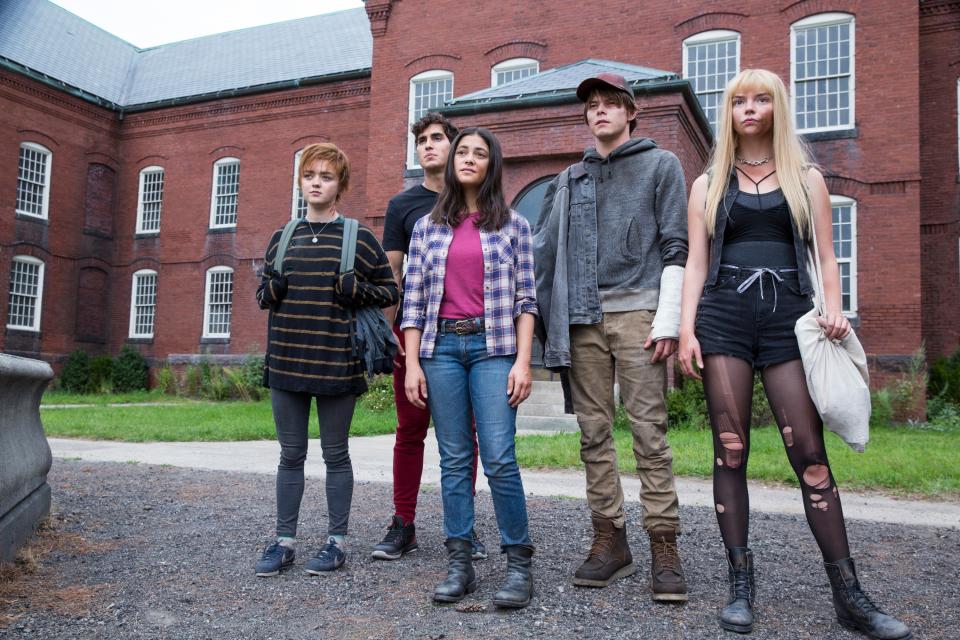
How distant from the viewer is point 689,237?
3.33 m

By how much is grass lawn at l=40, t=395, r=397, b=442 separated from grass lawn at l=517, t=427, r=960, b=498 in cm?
350

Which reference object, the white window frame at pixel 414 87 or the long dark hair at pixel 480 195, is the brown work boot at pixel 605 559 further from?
the white window frame at pixel 414 87

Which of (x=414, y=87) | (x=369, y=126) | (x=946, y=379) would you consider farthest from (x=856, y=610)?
(x=369, y=126)

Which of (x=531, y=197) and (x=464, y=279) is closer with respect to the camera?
(x=464, y=279)

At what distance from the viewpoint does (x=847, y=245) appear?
15555 millimetres

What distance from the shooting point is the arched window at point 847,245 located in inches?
603

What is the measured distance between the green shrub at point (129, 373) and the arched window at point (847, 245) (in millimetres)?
18718

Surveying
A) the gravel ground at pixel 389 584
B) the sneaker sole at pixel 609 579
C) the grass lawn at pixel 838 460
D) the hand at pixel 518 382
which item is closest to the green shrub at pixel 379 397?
the grass lawn at pixel 838 460

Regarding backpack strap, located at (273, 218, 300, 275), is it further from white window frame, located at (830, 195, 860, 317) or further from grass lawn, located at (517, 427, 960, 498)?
white window frame, located at (830, 195, 860, 317)

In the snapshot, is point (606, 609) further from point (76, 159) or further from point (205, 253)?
point (76, 159)

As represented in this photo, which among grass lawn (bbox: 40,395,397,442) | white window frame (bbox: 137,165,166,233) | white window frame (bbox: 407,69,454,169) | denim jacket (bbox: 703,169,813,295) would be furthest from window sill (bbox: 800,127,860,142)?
white window frame (bbox: 137,165,166,233)

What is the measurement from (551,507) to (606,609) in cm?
220

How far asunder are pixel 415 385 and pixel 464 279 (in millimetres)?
523

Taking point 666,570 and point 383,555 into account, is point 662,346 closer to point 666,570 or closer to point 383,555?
point 666,570
